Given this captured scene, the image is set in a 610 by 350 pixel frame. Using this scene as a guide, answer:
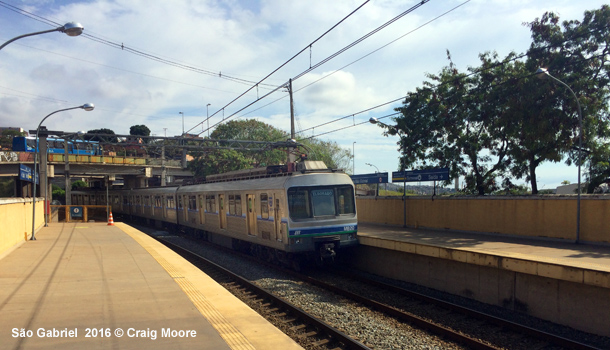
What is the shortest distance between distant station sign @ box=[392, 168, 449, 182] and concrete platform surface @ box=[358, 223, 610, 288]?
7.71 ft

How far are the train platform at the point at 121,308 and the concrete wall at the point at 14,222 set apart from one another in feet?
3.24

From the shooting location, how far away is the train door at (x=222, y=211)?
674 inches

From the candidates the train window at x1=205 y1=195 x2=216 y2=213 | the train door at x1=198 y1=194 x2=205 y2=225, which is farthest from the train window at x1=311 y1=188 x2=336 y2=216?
the train door at x1=198 y1=194 x2=205 y2=225

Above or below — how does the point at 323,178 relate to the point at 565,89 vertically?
below

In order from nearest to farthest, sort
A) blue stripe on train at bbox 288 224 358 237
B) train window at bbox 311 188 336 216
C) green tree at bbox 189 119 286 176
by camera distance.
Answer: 1. blue stripe on train at bbox 288 224 358 237
2. train window at bbox 311 188 336 216
3. green tree at bbox 189 119 286 176

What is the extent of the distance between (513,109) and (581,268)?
25.0ft

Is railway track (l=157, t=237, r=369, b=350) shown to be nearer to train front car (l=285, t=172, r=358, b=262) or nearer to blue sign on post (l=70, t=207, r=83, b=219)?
train front car (l=285, t=172, r=358, b=262)

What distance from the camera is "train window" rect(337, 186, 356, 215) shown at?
13.0 meters

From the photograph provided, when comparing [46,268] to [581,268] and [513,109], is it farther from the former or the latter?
[513,109]

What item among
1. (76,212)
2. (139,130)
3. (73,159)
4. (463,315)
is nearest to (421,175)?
(463,315)

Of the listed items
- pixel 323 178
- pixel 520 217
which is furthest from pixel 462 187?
pixel 323 178

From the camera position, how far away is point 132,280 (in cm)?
907

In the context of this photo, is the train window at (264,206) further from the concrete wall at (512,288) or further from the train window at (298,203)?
the concrete wall at (512,288)

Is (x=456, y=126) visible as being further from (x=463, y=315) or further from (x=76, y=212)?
(x=76, y=212)
